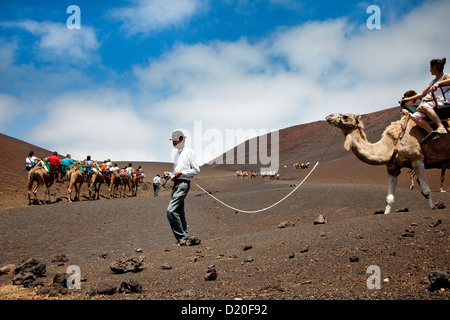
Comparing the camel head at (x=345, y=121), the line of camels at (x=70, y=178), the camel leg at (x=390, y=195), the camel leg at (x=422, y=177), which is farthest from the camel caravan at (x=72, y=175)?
the camel leg at (x=422, y=177)

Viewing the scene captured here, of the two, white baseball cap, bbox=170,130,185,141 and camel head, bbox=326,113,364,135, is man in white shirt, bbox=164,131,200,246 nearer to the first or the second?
white baseball cap, bbox=170,130,185,141

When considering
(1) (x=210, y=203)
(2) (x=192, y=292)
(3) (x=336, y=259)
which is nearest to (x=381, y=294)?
(3) (x=336, y=259)

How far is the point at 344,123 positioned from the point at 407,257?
4.50 meters

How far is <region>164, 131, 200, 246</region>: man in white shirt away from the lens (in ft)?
24.6

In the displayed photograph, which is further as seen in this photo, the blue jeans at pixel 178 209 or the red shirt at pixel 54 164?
the red shirt at pixel 54 164

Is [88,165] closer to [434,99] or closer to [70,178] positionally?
[70,178]

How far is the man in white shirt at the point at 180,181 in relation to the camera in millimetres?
7512

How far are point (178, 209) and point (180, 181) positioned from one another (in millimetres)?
615

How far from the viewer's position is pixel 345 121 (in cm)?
857

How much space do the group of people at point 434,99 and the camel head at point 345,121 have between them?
1249mm

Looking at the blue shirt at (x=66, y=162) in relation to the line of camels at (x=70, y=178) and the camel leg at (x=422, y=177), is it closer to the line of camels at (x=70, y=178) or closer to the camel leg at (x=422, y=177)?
the line of camels at (x=70, y=178)

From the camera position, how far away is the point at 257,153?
368 ft

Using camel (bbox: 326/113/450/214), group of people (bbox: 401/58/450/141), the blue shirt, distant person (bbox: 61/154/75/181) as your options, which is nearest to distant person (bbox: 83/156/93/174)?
distant person (bbox: 61/154/75/181)

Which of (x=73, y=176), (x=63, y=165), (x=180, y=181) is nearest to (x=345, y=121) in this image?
(x=180, y=181)
